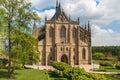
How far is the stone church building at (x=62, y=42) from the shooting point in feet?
227

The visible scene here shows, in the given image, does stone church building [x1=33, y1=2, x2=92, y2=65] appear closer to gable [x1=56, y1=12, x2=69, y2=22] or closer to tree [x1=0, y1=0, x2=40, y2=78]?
gable [x1=56, y1=12, x2=69, y2=22]

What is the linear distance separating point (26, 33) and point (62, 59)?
34.2 metres

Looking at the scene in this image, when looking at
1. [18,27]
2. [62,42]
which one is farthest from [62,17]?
[18,27]

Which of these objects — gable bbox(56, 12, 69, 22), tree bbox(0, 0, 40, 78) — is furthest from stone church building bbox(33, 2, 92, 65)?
tree bbox(0, 0, 40, 78)

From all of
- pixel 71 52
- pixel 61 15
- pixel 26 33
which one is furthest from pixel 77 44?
pixel 26 33

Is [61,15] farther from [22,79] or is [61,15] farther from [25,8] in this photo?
[22,79]

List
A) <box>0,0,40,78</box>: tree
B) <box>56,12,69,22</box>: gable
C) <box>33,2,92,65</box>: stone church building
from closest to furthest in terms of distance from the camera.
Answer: <box>0,0,40,78</box>: tree
<box>33,2,92,65</box>: stone church building
<box>56,12,69,22</box>: gable

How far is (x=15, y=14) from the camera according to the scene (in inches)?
1458

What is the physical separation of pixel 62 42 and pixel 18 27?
34204 millimetres

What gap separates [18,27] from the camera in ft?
121

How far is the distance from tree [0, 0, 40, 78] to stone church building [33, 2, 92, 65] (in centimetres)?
3145

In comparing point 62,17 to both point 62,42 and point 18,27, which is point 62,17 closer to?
point 62,42

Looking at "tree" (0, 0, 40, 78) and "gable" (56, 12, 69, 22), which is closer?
"tree" (0, 0, 40, 78)

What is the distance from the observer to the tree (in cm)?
3619
